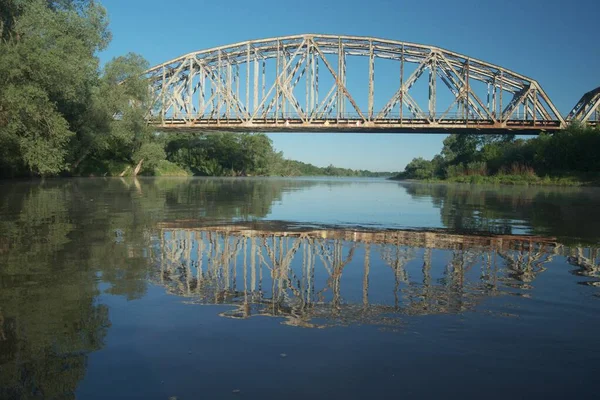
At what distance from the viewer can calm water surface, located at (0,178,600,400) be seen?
3.38 meters

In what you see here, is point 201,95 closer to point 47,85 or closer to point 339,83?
point 339,83

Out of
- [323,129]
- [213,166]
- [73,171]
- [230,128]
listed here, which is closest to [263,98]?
[230,128]

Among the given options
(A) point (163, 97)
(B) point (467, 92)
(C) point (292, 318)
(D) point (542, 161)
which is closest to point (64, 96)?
(C) point (292, 318)

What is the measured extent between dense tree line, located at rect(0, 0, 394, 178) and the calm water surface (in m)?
20.9

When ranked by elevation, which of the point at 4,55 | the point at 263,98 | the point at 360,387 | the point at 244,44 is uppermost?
the point at 244,44

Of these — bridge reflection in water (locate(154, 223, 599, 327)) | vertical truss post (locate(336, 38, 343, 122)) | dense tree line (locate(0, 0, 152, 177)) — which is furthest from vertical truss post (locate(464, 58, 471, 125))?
bridge reflection in water (locate(154, 223, 599, 327))

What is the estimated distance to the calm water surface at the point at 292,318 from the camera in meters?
3.38

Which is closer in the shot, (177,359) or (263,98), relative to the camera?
(177,359)

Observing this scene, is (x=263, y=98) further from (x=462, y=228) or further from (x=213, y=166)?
(x=462, y=228)

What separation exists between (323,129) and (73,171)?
32390 millimetres

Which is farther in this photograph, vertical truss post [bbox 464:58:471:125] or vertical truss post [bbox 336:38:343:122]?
vertical truss post [bbox 336:38:343:122]

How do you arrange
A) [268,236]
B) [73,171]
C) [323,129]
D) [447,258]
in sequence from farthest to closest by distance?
[323,129] → [73,171] → [268,236] → [447,258]

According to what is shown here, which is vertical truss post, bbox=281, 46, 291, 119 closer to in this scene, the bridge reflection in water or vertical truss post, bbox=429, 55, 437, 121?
vertical truss post, bbox=429, 55, 437, 121

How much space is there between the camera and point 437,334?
4281mm
